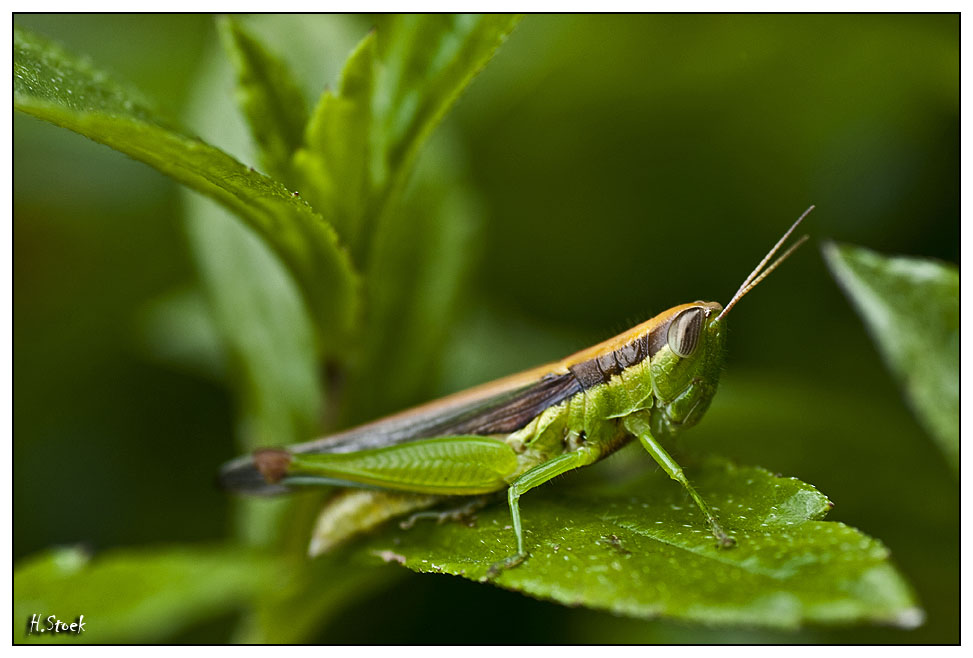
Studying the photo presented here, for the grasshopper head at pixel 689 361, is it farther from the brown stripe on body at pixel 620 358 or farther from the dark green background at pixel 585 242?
the dark green background at pixel 585 242

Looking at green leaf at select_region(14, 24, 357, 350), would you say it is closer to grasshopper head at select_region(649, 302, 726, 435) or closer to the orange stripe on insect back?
the orange stripe on insect back

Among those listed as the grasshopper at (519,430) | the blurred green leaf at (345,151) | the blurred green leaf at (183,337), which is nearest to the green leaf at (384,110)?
the blurred green leaf at (345,151)

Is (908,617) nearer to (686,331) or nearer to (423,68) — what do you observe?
(686,331)

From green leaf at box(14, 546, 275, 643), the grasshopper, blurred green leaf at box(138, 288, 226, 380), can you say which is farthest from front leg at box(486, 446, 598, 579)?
blurred green leaf at box(138, 288, 226, 380)

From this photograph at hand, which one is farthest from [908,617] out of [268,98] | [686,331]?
[268,98]

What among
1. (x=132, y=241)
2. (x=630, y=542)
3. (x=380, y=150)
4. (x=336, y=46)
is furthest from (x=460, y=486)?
(x=132, y=241)
